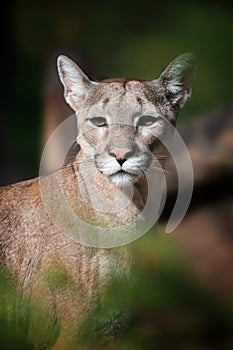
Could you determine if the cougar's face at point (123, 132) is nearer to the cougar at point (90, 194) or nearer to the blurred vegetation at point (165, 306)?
the cougar at point (90, 194)

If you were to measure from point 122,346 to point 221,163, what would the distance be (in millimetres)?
5026

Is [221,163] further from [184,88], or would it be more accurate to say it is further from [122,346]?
[122,346]

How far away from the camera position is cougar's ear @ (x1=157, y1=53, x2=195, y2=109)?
11.1 ft

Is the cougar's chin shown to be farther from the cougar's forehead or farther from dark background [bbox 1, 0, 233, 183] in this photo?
dark background [bbox 1, 0, 233, 183]

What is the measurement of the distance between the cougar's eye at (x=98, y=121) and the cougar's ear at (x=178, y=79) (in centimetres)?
37

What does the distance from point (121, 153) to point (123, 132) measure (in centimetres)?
7

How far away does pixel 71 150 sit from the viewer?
3949 mm

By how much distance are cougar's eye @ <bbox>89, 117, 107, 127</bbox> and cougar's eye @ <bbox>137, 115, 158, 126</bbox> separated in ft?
0.40

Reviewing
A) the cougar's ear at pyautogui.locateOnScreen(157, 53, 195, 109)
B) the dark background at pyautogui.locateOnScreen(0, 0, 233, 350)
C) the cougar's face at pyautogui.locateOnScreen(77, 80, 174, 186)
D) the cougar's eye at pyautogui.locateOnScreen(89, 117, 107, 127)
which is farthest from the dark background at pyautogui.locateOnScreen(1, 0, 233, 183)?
the cougar's eye at pyautogui.locateOnScreen(89, 117, 107, 127)

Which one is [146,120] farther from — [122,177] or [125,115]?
[122,177]

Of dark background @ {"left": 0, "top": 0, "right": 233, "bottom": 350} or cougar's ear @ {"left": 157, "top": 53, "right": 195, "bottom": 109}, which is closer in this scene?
dark background @ {"left": 0, "top": 0, "right": 233, "bottom": 350}

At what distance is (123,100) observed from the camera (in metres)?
3.15

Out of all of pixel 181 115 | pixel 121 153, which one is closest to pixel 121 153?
pixel 121 153

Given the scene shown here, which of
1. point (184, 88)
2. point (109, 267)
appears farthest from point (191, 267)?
Result: point (184, 88)
